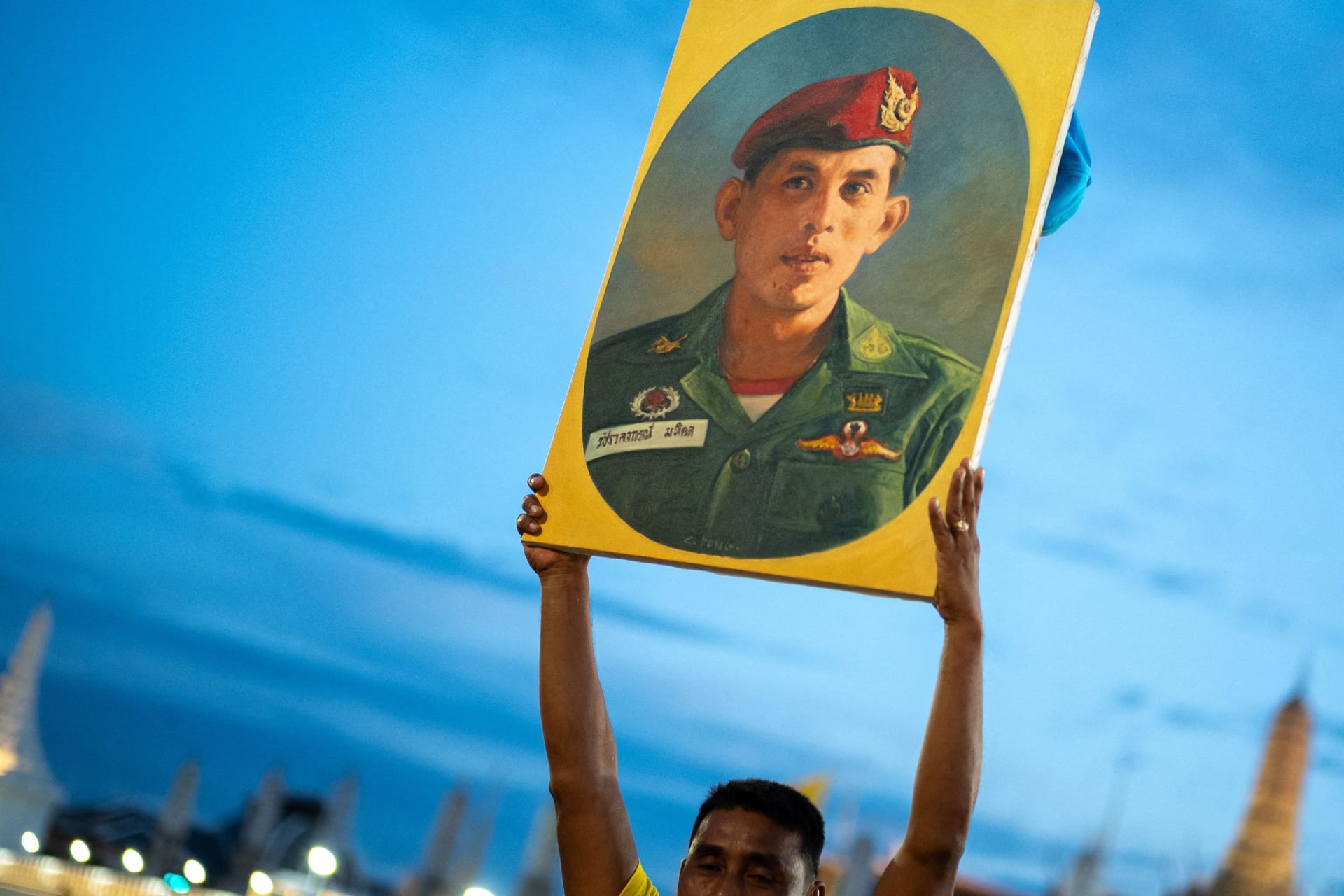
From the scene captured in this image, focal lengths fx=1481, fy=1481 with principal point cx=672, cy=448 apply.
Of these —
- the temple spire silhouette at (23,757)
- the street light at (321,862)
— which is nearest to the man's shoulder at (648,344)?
the street light at (321,862)

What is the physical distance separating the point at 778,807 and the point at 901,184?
1.57m

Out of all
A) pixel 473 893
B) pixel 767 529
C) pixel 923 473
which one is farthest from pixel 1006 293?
pixel 473 893

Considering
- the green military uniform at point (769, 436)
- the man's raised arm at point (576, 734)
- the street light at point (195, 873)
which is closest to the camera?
the green military uniform at point (769, 436)

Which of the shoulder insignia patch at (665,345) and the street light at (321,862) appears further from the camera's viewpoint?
the street light at (321,862)

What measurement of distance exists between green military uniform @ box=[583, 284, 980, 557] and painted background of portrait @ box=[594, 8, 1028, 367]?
0.29 feet

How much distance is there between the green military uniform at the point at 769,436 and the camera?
3383 millimetres

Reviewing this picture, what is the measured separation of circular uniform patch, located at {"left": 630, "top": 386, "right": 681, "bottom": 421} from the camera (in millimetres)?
3908

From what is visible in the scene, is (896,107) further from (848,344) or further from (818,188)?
(848,344)

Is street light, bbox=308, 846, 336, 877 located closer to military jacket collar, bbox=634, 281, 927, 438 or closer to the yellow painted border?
the yellow painted border

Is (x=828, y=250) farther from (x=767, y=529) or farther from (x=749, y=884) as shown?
(x=749, y=884)

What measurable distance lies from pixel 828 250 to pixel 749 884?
1576 millimetres

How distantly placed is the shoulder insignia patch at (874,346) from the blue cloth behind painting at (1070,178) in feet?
1.78

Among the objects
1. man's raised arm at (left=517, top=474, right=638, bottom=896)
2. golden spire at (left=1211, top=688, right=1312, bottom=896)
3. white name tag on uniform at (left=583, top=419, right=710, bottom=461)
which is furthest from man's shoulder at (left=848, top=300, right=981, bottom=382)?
golden spire at (left=1211, top=688, right=1312, bottom=896)

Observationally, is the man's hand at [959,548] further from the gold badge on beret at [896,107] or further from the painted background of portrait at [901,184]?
the gold badge on beret at [896,107]
